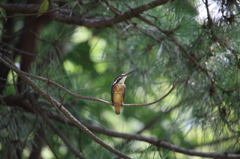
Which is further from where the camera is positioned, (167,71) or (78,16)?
(167,71)

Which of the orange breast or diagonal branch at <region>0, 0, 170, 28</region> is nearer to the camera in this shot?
diagonal branch at <region>0, 0, 170, 28</region>

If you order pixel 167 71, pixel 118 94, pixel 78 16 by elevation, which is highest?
pixel 78 16

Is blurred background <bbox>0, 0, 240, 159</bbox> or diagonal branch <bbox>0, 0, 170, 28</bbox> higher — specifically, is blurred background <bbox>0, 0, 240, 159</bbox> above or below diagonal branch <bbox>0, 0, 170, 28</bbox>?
below

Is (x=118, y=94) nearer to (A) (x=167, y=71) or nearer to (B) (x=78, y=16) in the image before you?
(A) (x=167, y=71)

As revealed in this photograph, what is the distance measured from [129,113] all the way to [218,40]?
71.9 inches

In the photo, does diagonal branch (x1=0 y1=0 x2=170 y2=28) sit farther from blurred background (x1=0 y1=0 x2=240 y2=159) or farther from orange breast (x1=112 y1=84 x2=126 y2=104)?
orange breast (x1=112 y1=84 x2=126 y2=104)

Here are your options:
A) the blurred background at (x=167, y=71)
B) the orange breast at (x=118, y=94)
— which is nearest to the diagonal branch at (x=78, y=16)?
the blurred background at (x=167, y=71)

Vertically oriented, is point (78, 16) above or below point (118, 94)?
above

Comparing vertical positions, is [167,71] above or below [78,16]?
below

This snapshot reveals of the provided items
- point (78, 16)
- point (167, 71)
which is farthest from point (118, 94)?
point (78, 16)

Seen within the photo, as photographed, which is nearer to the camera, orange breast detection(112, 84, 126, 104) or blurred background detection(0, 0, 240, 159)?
blurred background detection(0, 0, 240, 159)

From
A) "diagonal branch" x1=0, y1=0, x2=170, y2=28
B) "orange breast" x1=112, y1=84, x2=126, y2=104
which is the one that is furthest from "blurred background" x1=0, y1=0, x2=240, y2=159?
"orange breast" x1=112, y1=84, x2=126, y2=104

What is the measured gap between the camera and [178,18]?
1765 millimetres

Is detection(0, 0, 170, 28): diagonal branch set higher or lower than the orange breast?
higher
